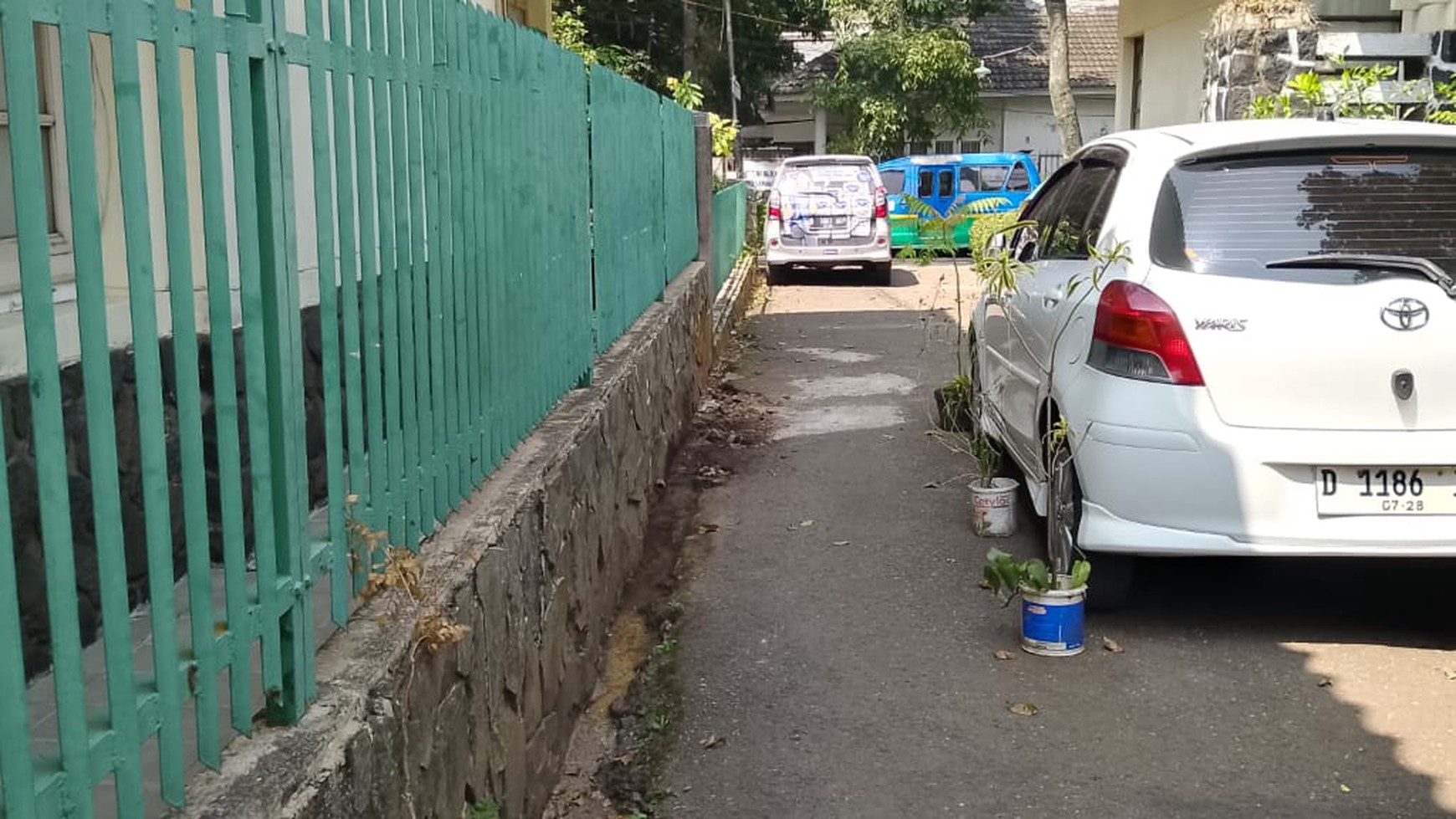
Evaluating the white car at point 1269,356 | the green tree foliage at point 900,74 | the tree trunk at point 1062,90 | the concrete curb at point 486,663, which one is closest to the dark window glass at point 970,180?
the tree trunk at point 1062,90

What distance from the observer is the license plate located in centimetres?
464

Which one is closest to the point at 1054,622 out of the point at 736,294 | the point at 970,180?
the point at 736,294

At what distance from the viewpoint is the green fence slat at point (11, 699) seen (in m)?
1.80

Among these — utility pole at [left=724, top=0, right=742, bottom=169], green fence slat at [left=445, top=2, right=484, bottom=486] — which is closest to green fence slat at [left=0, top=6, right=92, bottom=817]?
green fence slat at [left=445, top=2, right=484, bottom=486]

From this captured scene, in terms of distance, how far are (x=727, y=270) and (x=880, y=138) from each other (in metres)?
15.4

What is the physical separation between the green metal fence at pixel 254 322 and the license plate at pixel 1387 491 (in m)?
2.62

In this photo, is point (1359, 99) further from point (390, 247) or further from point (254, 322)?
point (254, 322)

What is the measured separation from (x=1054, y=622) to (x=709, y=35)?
30.2m

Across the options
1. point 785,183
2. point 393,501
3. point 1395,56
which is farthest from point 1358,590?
point 785,183

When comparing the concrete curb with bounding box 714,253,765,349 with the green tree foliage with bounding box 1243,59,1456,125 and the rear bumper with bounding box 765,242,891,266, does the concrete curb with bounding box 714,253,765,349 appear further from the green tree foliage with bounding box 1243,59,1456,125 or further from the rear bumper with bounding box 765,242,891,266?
the green tree foliage with bounding box 1243,59,1456,125

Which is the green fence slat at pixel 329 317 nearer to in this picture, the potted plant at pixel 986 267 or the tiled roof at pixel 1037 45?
the potted plant at pixel 986 267

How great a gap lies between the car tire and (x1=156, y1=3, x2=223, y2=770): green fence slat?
349 cm

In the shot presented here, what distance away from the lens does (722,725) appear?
452cm

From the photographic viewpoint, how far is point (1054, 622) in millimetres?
4953
